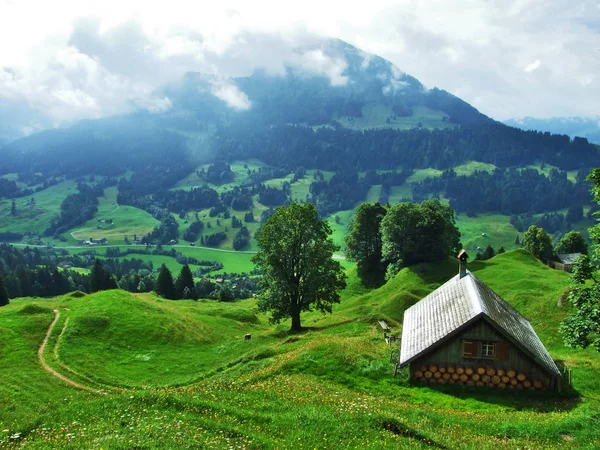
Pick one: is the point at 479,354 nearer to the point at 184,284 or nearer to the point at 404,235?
the point at 404,235

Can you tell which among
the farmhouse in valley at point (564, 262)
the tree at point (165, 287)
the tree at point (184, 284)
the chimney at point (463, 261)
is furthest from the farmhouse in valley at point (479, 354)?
the farmhouse in valley at point (564, 262)

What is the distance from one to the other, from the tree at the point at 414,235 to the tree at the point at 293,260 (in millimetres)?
42393

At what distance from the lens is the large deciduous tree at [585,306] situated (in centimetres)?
2491

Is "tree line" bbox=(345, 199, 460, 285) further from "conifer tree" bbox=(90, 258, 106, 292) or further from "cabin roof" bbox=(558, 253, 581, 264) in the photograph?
"conifer tree" bbox=(90, 258, 106, 292)

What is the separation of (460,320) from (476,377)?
13.8 feet

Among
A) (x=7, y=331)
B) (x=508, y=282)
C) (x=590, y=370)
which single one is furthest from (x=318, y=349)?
(x=508, y=282)

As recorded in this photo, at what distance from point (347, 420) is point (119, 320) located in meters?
43.6

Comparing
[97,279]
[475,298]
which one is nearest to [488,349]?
[475,298]

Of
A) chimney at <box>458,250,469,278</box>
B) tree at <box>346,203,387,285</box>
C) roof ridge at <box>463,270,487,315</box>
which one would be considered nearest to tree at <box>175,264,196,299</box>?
tree at <box>346,203,387,285</box>

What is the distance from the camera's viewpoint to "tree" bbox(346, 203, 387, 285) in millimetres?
112688

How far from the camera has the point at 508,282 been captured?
81.2m

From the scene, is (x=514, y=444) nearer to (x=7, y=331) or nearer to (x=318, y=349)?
(x=318, y=349)

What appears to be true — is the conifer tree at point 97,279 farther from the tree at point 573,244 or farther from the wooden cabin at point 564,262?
the tree at point 573,244

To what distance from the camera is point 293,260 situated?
60844 mm
